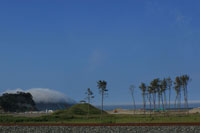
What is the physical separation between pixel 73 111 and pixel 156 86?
26815mm

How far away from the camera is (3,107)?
166 metres

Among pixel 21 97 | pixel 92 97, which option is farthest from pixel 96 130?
pixel 21 97

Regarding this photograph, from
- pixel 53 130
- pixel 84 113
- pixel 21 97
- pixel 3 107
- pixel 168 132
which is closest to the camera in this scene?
pixel 168 132

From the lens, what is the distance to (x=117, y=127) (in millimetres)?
28047

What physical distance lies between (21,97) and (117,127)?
16939 cm

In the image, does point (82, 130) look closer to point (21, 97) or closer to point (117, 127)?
point (117, 127)

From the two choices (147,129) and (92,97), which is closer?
(147,129)

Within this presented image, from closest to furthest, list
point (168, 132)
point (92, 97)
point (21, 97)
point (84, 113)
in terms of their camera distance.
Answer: point (168, 132) → point (92, 97) → point (84, 113) → point (21, 97)

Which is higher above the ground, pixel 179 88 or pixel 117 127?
pixel 179 88

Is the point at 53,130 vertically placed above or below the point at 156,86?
below

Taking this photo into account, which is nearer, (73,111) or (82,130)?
(82,130)

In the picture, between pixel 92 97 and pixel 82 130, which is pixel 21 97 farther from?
pixel 82 130

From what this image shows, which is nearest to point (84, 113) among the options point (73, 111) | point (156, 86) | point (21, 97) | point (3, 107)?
point (73, 111)

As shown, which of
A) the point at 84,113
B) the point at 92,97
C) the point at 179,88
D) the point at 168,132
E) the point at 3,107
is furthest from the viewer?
the point at 3,107
